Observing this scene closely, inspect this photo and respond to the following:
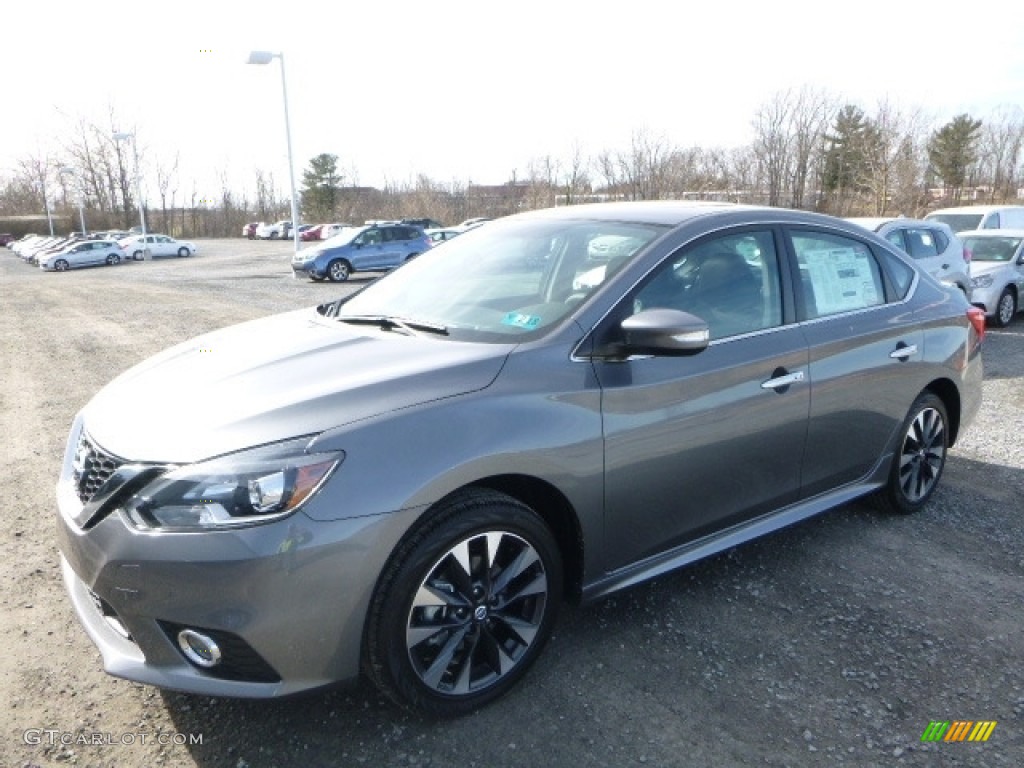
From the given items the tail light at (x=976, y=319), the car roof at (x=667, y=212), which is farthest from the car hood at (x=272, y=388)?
the tail light at (x=976, y=319)

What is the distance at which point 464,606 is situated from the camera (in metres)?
2.56

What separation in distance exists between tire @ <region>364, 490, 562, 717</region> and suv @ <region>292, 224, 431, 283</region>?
67.0 feet

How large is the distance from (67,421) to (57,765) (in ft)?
15.1

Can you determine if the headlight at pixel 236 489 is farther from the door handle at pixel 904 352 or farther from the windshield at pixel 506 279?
the door handle at pixel 904 352

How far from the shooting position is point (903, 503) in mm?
4273

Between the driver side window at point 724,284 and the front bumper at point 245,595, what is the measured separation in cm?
145

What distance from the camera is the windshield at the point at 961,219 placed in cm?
1528

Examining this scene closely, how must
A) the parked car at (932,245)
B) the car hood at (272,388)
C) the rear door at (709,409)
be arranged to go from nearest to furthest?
the car hood at (272,388)
the rear door at (709,409)
the parked car at (932,245)

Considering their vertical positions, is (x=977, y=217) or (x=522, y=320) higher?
(x=977, y=217)

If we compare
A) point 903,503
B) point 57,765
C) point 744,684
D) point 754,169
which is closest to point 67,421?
point 57,765

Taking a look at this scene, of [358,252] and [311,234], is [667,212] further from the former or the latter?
[311,234]

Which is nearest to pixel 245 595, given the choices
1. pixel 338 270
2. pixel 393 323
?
pixel 393 323

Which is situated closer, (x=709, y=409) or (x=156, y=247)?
(x=709, y=409)

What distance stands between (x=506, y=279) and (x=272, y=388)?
1.23m
